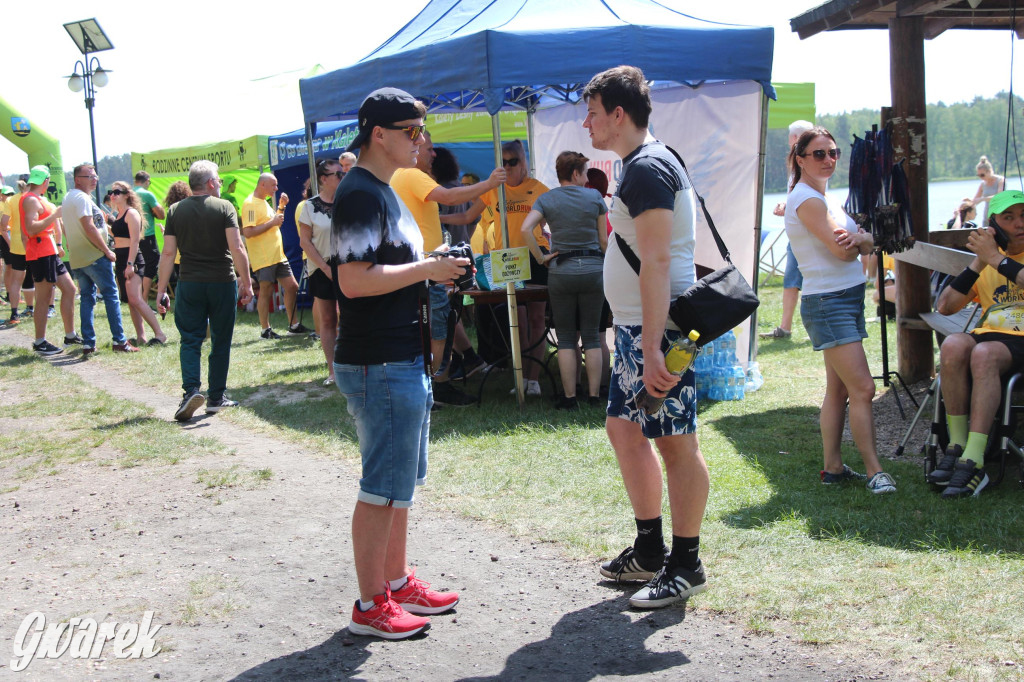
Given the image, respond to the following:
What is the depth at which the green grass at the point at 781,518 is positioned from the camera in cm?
322

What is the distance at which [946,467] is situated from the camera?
4668mm

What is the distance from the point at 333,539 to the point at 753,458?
8.28 feet

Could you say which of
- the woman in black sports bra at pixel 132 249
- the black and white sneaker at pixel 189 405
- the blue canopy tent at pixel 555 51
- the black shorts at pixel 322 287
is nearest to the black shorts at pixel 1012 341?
the blue canopy tent at pixel 555 51

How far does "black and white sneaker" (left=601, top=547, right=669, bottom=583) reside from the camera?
12.1 feet

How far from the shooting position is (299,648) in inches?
129

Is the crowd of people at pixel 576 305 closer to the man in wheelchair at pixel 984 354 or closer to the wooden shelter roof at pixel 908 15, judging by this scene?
the man in wheelchair at pixel 984 354

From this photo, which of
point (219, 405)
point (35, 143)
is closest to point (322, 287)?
point (219, 405)

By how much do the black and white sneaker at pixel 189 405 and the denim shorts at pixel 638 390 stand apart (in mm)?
4692

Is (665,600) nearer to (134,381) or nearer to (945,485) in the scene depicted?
(945,485)

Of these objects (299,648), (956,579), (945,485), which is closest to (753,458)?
(945,485)

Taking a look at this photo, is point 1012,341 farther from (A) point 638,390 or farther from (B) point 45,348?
(B) point 45,348

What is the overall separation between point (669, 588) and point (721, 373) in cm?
387

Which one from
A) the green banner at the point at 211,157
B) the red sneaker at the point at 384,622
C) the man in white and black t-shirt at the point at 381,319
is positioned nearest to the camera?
the man in white and black t-shirt at the point at 381,319

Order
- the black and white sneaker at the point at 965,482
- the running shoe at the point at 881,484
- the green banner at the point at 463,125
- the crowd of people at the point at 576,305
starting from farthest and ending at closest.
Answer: the green banner at the point at 463,125 < the running shoe at the point at 881,484 < the black and white sneaker at the point at 965,482 < the crowd of people at the point at 576,305
